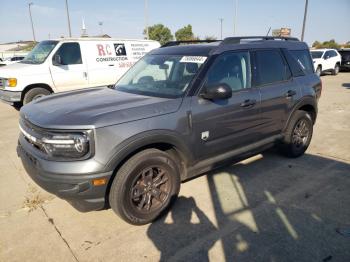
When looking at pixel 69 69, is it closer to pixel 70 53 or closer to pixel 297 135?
pixel 70 53

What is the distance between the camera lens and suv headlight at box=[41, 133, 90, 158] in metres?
2.69

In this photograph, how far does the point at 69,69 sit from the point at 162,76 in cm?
554

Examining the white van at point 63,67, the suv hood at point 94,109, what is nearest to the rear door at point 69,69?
the white van at point 63,67

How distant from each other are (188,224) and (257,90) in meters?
1.96

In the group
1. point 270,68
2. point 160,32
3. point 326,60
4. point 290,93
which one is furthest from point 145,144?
point 160,32

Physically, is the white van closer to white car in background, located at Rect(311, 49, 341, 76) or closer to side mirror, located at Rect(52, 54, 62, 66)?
side mirror, located at Rect(52, 54, 62, 66)

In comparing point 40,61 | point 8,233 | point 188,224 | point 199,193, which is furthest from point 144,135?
point 40,61

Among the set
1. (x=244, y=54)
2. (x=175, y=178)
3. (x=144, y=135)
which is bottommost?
(x=175, y=178)

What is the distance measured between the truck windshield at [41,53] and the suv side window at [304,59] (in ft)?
20.9

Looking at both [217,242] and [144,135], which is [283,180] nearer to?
[217,242]

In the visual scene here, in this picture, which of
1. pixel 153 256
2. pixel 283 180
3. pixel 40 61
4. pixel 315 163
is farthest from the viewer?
pixel 40 61

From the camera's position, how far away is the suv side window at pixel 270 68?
4.15m

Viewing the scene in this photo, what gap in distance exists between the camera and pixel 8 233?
313cm

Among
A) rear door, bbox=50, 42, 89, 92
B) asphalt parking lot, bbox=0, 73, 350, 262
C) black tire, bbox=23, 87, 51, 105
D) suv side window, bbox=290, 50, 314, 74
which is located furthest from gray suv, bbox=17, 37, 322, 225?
rear door, bbox=50, 42, 89, 92
